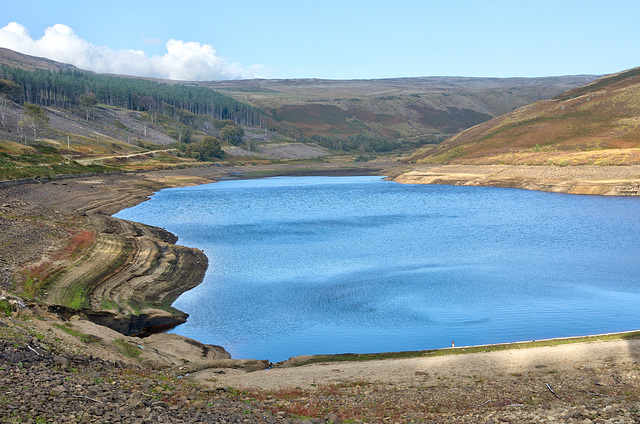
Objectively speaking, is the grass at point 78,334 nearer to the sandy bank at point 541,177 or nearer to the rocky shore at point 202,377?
the rocky shore at point 202,377

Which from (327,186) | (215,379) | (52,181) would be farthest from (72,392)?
(327,186)

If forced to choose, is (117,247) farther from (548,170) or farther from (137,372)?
(548,170)

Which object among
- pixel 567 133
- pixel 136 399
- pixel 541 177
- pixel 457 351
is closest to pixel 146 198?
pixel 541 177

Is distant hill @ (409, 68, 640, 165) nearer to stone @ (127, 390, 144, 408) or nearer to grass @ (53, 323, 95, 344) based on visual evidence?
grass @ (53, 323, 95, 344)

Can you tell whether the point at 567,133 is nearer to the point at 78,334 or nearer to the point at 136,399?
the point at 78,334

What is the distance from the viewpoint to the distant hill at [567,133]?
115375 millimetres

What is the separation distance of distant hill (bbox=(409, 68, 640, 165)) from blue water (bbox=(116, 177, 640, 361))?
32.6 meters

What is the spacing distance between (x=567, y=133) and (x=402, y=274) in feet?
359

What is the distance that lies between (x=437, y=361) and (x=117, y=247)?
1184 inches

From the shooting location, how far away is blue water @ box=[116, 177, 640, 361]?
2916cm

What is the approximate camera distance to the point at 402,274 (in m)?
41.7

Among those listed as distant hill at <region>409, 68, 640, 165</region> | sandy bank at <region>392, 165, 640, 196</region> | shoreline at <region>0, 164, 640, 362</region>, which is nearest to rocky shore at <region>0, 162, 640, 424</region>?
shoreline at <region>0, 164, 640, 362</region>

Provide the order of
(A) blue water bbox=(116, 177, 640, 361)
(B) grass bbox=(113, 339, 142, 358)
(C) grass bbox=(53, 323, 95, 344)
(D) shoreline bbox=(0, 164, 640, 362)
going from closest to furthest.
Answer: (C) grass bbox=(53, 323, 95, 344) < (B) grass bbox=(113, 339, 142, 358) < (A) blue water bbox=(116, 177, 640, 361) < (D) shoreline bbox=(0, 164, 640, 362)

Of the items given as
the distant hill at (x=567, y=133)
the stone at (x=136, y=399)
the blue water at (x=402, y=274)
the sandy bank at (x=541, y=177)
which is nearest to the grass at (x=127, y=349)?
the blue water at (x=402, y=274)
